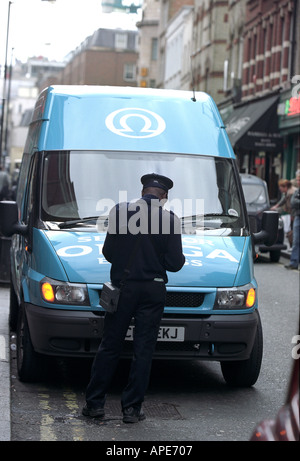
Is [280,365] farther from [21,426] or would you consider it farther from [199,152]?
[21,426]

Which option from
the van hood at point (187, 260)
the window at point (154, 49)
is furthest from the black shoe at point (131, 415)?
the window at point (154, 49)

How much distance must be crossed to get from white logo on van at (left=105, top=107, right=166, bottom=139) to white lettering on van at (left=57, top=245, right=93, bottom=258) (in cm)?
139

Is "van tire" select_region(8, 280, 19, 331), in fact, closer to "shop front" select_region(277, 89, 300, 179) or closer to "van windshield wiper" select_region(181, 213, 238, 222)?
"van windshield wiper" select_region(181, 213, 238, 222)

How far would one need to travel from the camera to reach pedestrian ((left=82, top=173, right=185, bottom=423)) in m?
7.13

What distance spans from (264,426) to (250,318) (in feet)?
13.4

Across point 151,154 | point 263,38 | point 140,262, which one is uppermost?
point 263,38

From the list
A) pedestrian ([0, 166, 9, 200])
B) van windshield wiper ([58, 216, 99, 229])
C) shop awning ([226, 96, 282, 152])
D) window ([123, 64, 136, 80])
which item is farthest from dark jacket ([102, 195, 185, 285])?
window ([123, 64, 136, 80])

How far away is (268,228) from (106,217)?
4.47ft

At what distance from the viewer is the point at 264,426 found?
4004 millimetres

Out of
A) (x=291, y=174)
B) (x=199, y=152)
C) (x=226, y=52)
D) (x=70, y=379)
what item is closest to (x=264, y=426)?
(x=70, y=379)

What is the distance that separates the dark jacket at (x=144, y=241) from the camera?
7.12 metres

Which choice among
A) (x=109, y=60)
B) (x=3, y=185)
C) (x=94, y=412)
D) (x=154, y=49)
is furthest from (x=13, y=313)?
(x=109, y=60)

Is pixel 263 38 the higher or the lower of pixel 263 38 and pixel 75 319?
the higher

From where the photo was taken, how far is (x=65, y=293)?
7.85m
